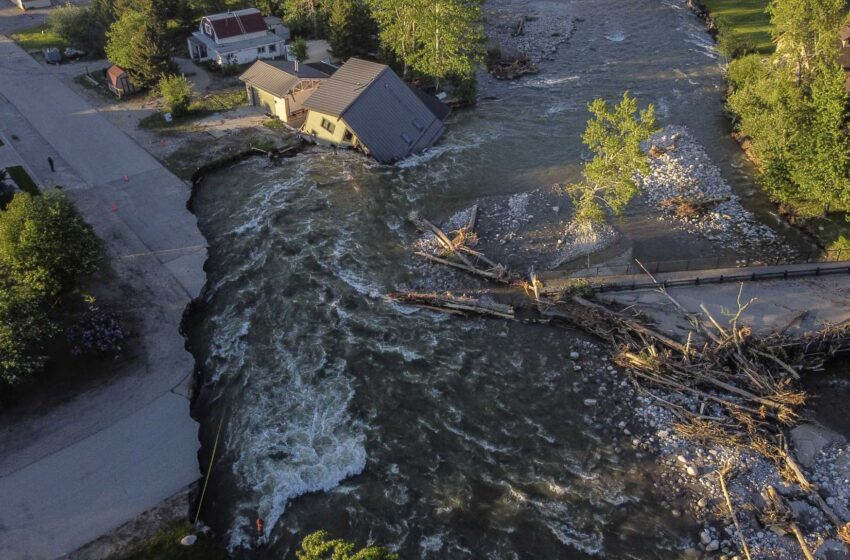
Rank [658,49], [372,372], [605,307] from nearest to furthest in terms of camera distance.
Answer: [372,372] < [605,307] < [658,49]

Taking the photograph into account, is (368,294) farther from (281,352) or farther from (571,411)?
(571,411)

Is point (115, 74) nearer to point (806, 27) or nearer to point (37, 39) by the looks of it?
point (37, 39)

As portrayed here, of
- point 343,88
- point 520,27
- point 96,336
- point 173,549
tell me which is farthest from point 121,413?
point 520,27

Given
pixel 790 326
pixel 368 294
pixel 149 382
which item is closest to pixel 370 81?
pixel 368 294

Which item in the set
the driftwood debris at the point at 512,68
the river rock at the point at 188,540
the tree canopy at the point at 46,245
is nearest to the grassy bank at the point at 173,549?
the river rock at the point at 188,540

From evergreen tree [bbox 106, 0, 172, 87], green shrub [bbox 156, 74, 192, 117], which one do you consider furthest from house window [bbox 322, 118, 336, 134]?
evergreen tree [bbox 106, 0, 172, 87]
